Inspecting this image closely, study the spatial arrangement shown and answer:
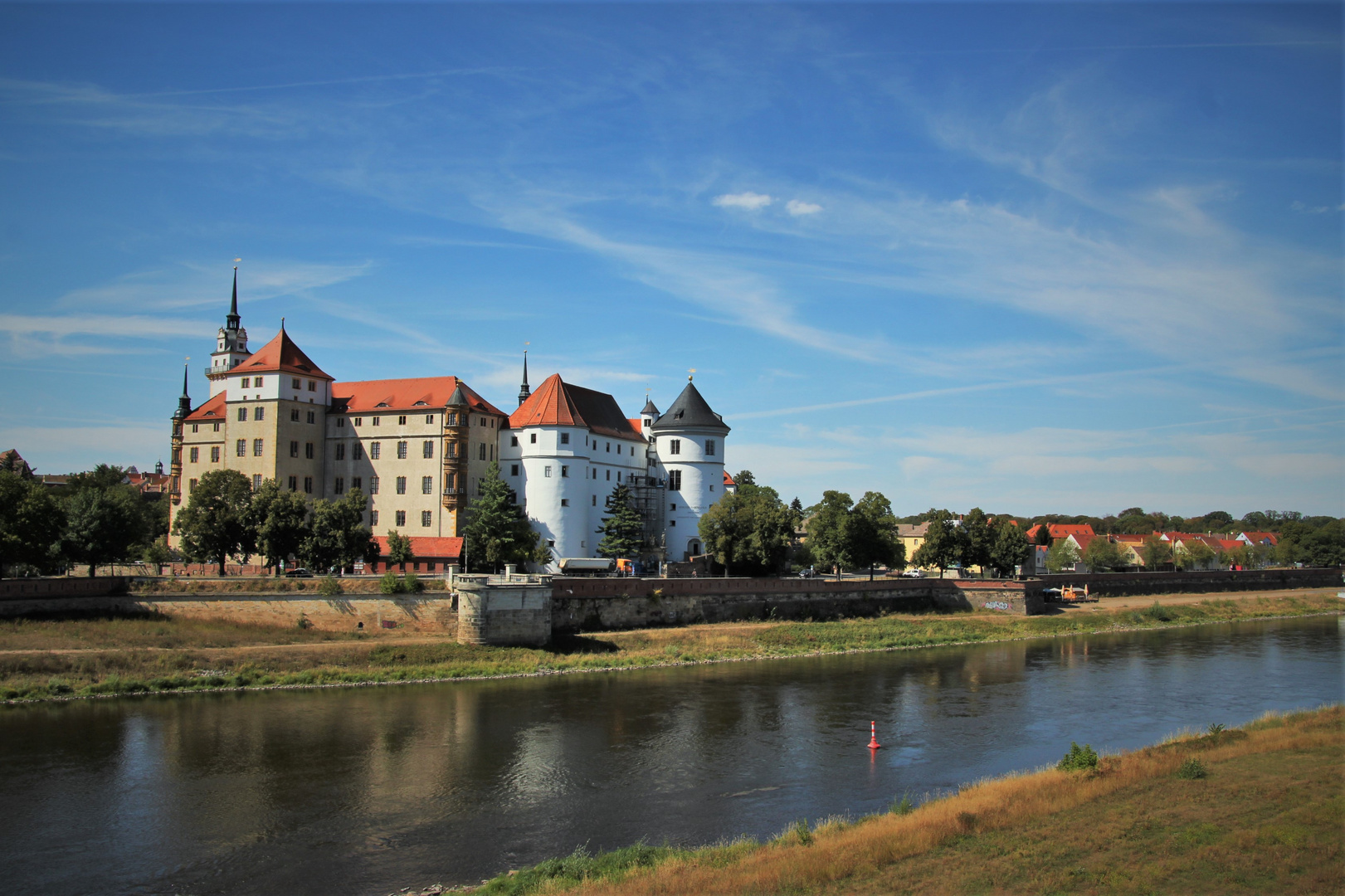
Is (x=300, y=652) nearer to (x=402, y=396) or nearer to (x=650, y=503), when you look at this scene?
(x=402, y=396)

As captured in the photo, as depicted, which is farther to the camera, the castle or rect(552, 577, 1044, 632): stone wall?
the castle

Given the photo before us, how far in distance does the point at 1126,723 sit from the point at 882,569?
69.2 m

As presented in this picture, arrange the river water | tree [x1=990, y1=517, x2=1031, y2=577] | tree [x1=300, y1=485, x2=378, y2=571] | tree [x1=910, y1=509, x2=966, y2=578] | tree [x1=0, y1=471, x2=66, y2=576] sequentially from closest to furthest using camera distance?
1. the river water
2. tree [x1=0, y1=471, x2=66, y2=576]
3. tree [x1=300, y1=485, x2=378, y2=571]
4. tree [x1=910, y1=509, x2=966, y2=578]
5. tree [x1=990, y1=517, x2=1031, y2=577]

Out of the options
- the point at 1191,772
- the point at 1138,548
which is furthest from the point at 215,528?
the point at 1138,548

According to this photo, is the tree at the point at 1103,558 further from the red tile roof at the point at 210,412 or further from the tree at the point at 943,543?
the red tile roof at the point at 210,412

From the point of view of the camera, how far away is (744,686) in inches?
1677

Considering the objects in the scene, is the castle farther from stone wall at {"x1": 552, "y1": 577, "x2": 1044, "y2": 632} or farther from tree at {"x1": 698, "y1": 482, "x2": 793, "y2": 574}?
stone wall at {"x1": 552, "y1": 577, "x2": 1044, "y2": 632}

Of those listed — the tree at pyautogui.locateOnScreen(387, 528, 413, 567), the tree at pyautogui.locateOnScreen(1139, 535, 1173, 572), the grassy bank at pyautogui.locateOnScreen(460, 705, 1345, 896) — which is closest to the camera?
the grassy bank at pyautogui.locateOnScreen(460, 705, 1345, 896)

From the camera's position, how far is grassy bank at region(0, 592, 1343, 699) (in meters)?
39.8

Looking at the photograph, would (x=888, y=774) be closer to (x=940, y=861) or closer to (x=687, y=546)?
(x=940, y=861)

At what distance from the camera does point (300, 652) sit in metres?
44.0

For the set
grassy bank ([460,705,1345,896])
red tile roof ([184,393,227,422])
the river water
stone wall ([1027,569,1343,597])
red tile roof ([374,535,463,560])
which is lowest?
the river water

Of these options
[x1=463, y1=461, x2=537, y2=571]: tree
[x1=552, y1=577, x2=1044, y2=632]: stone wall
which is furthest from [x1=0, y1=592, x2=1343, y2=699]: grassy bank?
[x1=463, y1=461, x2=537, y2=571]: tree

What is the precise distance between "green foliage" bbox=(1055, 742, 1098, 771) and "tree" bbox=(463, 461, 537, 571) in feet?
134
